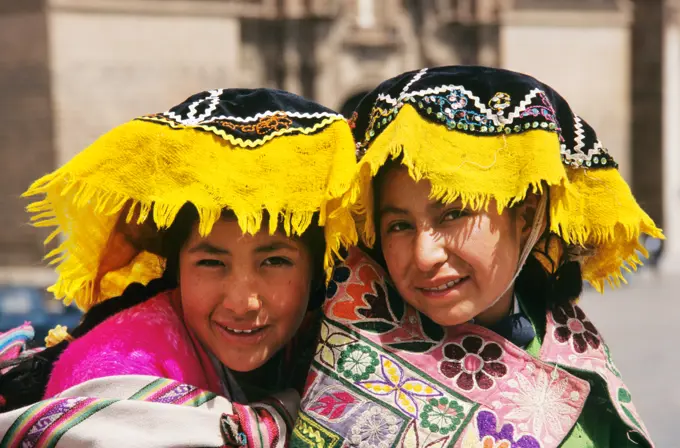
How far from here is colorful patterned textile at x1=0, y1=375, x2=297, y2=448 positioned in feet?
5.34

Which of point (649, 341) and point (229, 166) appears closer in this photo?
point (229, 166)

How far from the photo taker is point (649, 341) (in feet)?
24.4

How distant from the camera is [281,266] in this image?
5.92ft

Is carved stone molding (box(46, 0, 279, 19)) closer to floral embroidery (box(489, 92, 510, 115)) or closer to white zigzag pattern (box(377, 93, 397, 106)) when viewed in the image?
white zigzag pattern (box(377, 93, 397, 106))

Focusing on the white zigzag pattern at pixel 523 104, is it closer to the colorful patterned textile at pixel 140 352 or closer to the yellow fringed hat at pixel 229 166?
the yellow fringed hat at pixel 229 166

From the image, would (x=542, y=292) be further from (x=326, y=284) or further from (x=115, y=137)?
(x=115, y=137)

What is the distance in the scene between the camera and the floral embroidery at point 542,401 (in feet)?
5.54

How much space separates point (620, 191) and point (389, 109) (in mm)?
542

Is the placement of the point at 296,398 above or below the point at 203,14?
below

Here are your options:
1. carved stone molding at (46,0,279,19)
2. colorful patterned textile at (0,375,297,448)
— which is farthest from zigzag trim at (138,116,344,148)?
carved stone molding at (46,0,279,19)

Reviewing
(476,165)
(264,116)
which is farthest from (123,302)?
(476,165)

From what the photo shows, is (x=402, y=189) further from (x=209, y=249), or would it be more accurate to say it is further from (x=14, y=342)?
(x=14, y=342)

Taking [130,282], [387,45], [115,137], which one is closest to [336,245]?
[115,137]

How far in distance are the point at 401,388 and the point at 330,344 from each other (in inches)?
7.1
